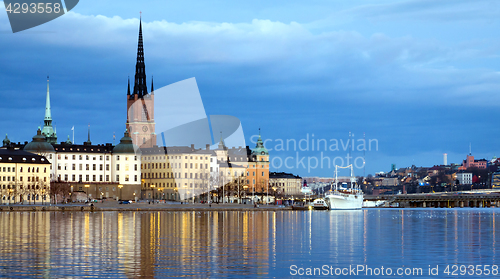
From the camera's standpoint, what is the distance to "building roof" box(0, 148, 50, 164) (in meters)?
132

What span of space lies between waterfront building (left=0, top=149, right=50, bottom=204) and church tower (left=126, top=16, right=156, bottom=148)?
47336 mm

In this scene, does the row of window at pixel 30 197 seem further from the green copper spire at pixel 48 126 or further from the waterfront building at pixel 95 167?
the green copper spire at pixel 48 126

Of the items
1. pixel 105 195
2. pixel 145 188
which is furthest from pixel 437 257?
pixel 145 188

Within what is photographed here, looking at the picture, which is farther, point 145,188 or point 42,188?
point 145,188

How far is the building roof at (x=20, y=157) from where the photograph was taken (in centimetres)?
13188

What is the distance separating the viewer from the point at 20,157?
13375 cm

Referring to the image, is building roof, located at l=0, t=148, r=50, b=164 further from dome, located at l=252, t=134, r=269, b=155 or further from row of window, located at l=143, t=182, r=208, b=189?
dome, located at l=252, t=134, r=269, b=155

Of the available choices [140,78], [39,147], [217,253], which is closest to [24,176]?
[39,147]

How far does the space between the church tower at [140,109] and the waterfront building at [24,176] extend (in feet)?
155

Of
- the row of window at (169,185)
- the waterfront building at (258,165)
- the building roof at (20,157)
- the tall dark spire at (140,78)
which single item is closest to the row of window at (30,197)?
the building roof at (20,157)

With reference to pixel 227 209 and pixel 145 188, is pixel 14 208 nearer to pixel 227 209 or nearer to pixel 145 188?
pixel 227 209

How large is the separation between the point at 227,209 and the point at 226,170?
61392mm

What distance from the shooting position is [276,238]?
4319cm

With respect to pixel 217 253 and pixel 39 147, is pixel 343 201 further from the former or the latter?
pixel 217 253
